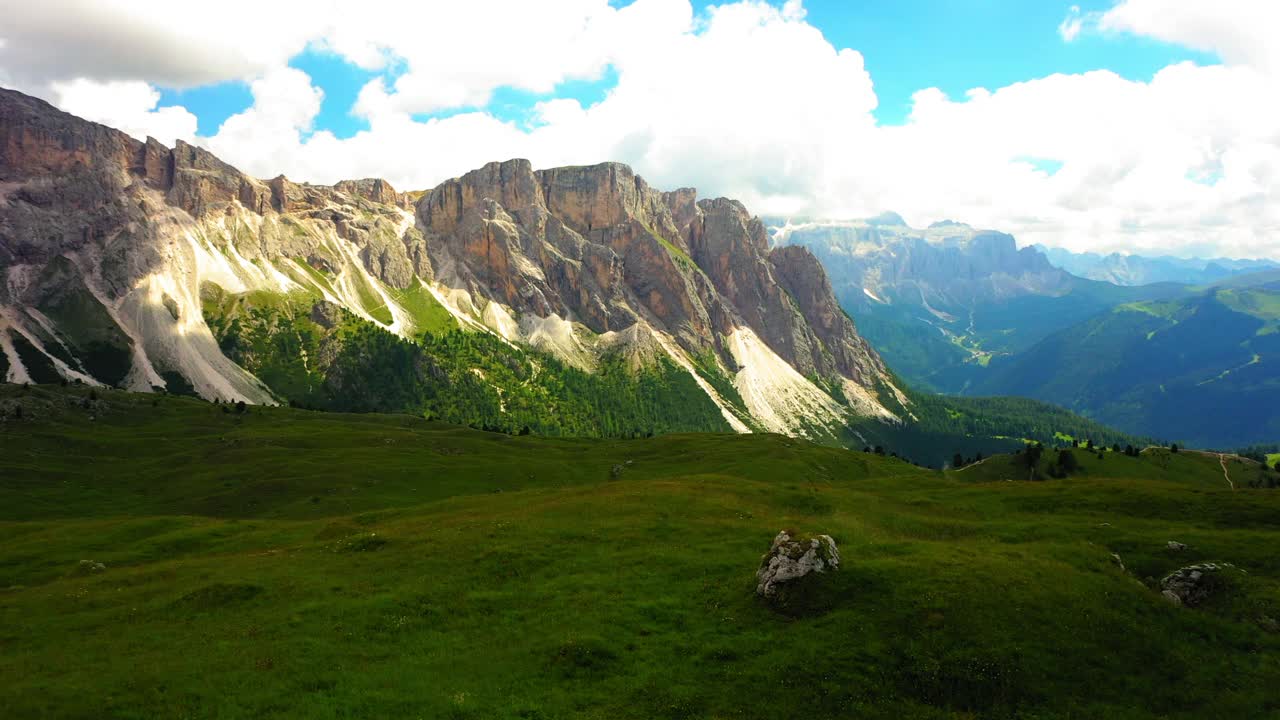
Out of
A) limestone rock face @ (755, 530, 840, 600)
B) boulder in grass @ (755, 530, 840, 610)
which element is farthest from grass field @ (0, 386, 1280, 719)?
limestone rock face @ (755, 530, 840, 600)

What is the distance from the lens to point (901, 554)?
45.6m

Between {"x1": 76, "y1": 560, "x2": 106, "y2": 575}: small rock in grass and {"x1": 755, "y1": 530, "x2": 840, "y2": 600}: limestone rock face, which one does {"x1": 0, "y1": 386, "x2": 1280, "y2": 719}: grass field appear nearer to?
{"x1": 76, "y1": 560, "x2": 106, "y2": 575}: small rock in grass

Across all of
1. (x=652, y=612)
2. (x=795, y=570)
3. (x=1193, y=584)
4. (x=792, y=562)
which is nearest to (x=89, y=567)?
(x=652, y=612)

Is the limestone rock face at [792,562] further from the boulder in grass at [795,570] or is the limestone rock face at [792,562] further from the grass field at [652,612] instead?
the grass field at [652,612]

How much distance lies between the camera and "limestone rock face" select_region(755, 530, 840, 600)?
3866 centimetres

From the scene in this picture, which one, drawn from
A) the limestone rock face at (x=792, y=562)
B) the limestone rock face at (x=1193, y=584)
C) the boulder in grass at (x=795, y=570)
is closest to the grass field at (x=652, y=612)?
the limestone rock face at (x=1193, y=584)

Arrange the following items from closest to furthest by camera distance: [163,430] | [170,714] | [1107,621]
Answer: [170,714] < [1107,621] < [163,430]

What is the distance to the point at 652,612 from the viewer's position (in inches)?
1521

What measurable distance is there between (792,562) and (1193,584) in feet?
76.2

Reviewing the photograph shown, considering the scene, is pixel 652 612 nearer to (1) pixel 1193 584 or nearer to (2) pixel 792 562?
(2) pixel 792 562

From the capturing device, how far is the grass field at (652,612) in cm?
2941

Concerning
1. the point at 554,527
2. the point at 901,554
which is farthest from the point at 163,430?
the point at 901,554

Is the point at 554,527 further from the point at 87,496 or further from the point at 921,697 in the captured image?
the point at 87,496

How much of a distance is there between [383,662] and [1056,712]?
31.4m
